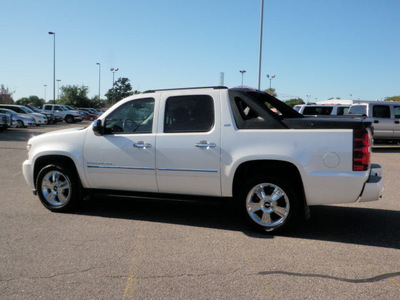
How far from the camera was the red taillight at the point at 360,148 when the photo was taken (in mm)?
4621

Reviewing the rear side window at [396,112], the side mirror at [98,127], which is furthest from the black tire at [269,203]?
the rear side window at [396,112]

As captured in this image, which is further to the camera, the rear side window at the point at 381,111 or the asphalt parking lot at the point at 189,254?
the rear side window at the point at 381,111

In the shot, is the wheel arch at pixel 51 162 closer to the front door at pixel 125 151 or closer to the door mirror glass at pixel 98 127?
the front door at pixel 125 151

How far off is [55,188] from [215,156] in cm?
260

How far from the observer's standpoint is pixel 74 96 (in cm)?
8619

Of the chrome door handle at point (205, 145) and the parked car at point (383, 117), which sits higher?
the parked car at point (383, 117)

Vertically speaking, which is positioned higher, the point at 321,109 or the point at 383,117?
the point at 321,109

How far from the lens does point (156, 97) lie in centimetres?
570

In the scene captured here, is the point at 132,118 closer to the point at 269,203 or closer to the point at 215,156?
the point at 215,156

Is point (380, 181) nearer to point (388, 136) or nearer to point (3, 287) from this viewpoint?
point (3, 287)

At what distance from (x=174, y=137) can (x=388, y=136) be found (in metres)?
14.2

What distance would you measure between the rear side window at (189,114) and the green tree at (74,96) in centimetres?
8425

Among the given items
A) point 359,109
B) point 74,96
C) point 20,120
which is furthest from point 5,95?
point 359,109

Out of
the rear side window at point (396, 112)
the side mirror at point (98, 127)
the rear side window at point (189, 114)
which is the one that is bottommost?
the side mirror at point (98, 127)
